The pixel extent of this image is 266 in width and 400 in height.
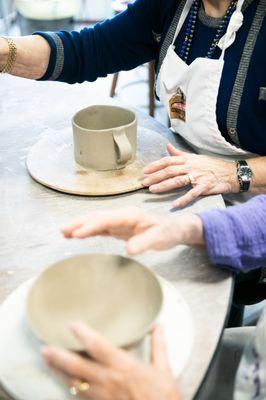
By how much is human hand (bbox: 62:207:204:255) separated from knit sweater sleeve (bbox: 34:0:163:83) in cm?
70

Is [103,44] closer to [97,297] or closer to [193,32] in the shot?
[193,32]

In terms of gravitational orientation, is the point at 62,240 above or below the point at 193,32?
below

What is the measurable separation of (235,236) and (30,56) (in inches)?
30.6

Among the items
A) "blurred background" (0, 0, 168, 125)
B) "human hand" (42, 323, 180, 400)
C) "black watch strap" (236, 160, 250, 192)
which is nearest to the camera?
"human hand" (42, 323, 180, 400)

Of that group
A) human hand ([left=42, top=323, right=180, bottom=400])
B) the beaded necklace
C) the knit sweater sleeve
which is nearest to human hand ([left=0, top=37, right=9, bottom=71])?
the knit sweater sleeve

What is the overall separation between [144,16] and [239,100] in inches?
16.2

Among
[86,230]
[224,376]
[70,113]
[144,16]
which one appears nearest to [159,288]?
[86,230]

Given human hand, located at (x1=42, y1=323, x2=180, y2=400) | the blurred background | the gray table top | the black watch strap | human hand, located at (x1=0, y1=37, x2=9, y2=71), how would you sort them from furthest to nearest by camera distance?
1. the blurred background
2. human hand, located at (x1=0, y1=37, x2=9, y2=71)
3. the black watch strap
4. the gray table top
5. human hand, located at (x1=42, y1=323, x2=180, y2=400)

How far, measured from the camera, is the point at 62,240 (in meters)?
0.83

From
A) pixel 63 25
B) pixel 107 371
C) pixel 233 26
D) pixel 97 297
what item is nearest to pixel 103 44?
pixel 233 26

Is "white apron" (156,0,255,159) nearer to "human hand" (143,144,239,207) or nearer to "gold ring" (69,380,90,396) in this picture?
"human hand" (143,144,239,207)

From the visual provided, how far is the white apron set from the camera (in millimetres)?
1094

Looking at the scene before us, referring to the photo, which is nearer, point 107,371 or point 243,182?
point 107,371

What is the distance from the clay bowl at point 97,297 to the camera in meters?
0.61
